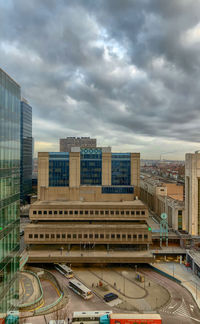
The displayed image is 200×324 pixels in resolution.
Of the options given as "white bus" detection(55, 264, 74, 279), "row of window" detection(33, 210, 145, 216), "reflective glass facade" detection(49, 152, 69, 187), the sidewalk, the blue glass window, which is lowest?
the sidewalk

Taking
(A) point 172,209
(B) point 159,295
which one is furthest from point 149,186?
(B) point 159,295

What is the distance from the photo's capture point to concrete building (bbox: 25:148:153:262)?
78.5 meters

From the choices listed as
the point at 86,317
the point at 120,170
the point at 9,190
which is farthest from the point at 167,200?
the point at 9,190

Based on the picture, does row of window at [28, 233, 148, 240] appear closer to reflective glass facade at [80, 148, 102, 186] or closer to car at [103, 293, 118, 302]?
car at [103, 293, 118, 302]

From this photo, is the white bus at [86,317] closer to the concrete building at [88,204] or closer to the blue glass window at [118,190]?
the concrete building at [88,204]

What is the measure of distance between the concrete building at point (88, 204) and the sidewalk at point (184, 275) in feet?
30.5

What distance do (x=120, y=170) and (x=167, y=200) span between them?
81.6ft

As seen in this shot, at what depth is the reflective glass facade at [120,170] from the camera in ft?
330

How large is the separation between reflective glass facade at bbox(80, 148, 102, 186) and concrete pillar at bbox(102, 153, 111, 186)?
137 centimetres

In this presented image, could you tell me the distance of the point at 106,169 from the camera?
329 ft

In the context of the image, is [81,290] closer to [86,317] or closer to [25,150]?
[86,317]

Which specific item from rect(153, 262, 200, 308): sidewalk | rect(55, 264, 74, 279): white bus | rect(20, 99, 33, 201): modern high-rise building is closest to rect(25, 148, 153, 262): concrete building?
rect(55, 264, 74, 279): white bus

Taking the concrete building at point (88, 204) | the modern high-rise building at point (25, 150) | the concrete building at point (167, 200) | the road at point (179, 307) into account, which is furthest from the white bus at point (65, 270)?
the modern high-rise building at point (25, 150)

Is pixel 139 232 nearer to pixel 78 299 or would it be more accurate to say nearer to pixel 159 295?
pixel 159 295
